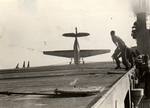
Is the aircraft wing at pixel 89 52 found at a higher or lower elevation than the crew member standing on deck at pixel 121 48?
higher

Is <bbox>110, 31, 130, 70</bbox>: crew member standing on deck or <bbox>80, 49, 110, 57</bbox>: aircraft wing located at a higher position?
<bbox>80, 49, 110, 57</bbox>: aircraft wing

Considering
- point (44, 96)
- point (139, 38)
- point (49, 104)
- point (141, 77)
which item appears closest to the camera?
point (49, 104)

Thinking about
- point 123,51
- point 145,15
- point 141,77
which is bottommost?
point 141,77

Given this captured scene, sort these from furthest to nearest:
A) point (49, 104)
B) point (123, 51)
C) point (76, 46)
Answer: point (76, 46) → point (123, 51) → point (49, 104)

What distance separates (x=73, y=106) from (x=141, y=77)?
46.6ft

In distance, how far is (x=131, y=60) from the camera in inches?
640

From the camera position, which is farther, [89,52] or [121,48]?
[89,52]

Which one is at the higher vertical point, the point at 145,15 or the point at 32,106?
the point at 145,15

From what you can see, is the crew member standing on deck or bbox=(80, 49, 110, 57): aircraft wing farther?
bbox=(80, 49, 110, 57): aircraft wing

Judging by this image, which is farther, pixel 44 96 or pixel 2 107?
pixel 44 96

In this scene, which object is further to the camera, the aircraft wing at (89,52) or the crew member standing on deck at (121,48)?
the aircraft wing at (89,52)

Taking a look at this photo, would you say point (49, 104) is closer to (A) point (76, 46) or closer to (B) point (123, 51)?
(B) point (123, 51)

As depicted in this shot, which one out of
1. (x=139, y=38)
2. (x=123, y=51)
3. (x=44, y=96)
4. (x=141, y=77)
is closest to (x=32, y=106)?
(x=44, y=96)

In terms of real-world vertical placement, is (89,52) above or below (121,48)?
above
